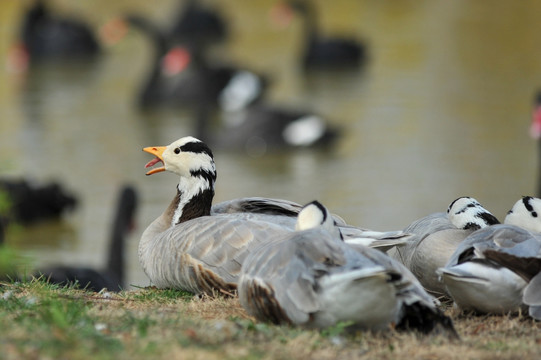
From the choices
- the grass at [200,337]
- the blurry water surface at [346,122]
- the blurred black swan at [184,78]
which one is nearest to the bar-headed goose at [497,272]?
the grass at [200,337]

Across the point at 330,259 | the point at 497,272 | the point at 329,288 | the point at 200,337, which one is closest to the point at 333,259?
the point at 330,259

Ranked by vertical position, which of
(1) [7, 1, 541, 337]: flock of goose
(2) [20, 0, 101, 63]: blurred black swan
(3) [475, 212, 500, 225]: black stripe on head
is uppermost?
(2) [20, 0, 101, 63]: blurred black swan

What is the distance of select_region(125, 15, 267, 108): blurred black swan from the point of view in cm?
2247

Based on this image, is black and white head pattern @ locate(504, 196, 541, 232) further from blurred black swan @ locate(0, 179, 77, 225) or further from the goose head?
blurred black swan @ locate(0, 179, 77, 225)

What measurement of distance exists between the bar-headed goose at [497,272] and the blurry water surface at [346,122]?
469 cm

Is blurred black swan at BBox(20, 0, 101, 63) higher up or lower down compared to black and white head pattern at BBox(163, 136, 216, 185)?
higher up

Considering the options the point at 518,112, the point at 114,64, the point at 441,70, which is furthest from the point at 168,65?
the point at 518,112

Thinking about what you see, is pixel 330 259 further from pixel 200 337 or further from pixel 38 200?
pixel 38 200

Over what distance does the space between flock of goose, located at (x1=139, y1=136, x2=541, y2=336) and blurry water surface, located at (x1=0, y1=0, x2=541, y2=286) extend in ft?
8.46

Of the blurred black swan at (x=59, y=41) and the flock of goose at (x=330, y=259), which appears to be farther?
the blurred black swan at (x=59, y=41)

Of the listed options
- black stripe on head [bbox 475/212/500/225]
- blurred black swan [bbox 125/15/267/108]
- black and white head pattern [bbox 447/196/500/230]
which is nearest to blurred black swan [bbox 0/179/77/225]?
blurred black swan [bbox 125/15/267/108]

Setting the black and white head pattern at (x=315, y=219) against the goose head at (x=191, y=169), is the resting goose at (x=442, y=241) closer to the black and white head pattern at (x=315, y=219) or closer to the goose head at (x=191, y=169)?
the black and white head pattern at (x=315, y=219)

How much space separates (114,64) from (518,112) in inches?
437

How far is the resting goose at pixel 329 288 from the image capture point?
490 centimetres
